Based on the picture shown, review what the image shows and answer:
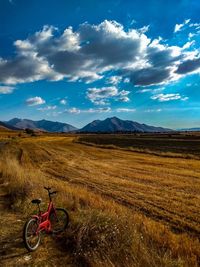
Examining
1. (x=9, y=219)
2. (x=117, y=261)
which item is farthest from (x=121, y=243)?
(x=9, y=219)

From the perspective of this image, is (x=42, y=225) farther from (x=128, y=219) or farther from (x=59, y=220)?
(x=128, y=219)

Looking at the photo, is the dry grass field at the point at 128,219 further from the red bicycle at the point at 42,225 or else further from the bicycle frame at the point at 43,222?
the bicycle frame at the point at 43,222

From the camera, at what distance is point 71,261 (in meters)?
6.85

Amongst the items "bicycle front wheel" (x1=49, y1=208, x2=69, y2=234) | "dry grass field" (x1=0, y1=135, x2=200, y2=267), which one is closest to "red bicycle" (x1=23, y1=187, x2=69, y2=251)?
"bicycle front wheel" (x1=49, y1=208, x2=69, y2=234)

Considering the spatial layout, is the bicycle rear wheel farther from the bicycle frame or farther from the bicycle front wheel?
the bicycle front wheel

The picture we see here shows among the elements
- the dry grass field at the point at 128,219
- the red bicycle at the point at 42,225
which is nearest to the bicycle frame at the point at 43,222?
the red bicycle at the point at 42,225

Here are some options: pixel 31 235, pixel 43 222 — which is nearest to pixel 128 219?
pixel 43 222

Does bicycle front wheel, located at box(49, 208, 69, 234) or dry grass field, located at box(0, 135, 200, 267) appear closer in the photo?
dry grass field, located at box(0, 135, 200, 267)

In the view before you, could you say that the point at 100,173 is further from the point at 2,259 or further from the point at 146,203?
the point at 2,259

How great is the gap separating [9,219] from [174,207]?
654 centimetres

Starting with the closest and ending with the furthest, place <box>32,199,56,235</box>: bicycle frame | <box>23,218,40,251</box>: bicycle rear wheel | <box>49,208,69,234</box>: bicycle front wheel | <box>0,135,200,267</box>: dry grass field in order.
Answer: <box>0,135,200,267</box>: dry grass field → <box>23,218,40,251</box>: bicycle rear wheel → <box>32,199,56,235</box>: bicycle frame → <box>49,208,69,234</box>: bicycle front wheel

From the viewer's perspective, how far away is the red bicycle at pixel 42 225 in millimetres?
7293

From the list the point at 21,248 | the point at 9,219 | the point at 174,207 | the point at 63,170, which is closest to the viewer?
the point at 21,248

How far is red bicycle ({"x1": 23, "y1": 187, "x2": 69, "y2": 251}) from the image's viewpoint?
7293mm
